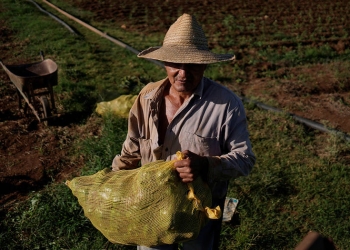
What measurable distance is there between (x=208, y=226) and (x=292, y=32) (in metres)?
7.79

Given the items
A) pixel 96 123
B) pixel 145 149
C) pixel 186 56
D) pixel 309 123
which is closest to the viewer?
pixel 186 56

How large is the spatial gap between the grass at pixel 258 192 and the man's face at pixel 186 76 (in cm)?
168

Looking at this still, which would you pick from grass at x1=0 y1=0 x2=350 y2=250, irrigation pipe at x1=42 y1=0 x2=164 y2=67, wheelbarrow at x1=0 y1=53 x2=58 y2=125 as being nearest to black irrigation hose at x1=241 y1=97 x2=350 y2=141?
grass at x1=0 y1=0 x2=350 y2=250

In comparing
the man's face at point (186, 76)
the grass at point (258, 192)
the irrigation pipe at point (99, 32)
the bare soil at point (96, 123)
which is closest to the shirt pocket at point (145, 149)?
the man's face at point (186, 76)

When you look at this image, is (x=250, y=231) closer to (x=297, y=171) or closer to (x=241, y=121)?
(x=297, y=171)

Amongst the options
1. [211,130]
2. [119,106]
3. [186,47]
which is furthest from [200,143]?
[119,106]

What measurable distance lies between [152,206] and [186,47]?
2.71 feet

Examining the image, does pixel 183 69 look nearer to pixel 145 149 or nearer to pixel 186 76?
pixel 186 76

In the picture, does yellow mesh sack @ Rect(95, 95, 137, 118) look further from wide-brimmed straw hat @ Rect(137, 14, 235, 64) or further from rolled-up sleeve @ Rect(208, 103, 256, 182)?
rolled-up sleeve @ Rect(208, 103, 256, 182)

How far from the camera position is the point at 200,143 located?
1927mm

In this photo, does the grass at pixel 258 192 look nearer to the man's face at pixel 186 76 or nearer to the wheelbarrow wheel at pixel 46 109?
the wheelbarrow wheel at pixel 46 109

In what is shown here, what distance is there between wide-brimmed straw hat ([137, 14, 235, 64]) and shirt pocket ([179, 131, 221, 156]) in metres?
0.40

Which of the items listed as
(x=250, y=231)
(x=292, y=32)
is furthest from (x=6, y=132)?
(x=292, y=32)

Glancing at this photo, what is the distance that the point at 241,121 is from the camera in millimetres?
1896
